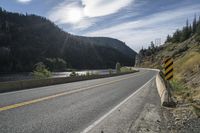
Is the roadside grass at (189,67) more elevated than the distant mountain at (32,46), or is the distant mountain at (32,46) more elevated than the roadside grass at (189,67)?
the distant mountain at (32,46)

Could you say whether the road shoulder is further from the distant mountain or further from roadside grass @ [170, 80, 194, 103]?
the distant mountain

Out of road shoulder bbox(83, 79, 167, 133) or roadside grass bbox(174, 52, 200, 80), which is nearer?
road shoulder bbox(83, 79, 167, 133)

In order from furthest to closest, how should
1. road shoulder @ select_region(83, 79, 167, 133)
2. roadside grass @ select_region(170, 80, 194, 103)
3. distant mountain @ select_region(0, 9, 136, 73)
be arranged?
distant mountain @ select_region(0, 9, 136, 73)
roadside grass @ select_region(170, 80, 194, 103)
road shoulder @ select_region(83, 79, 167, 133)

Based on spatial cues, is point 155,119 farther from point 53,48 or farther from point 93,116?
point 53,48

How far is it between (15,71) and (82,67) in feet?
203

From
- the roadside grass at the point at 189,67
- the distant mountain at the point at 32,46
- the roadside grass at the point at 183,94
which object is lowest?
the roadside grass at the point at 183,94

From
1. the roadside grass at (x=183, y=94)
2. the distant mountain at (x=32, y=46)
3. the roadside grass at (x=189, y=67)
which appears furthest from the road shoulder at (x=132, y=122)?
the distant mountain at (x=32, y=46)

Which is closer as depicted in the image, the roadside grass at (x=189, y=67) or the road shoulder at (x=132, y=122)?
the road shoulder at (x=132, y=122)

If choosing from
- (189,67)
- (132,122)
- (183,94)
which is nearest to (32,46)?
(189,67)

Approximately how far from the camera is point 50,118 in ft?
26.0

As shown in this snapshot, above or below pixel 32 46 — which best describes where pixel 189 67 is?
below

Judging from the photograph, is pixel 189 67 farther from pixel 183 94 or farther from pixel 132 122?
pixel 132 122

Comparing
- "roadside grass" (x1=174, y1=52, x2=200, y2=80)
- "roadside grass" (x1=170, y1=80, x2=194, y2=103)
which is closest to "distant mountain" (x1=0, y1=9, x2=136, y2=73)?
"roadside grass" (x1=174, y1=52, x2=200, y2=80)

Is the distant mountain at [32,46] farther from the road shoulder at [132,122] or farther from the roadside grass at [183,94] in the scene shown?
the road shoulder at [132,122]
